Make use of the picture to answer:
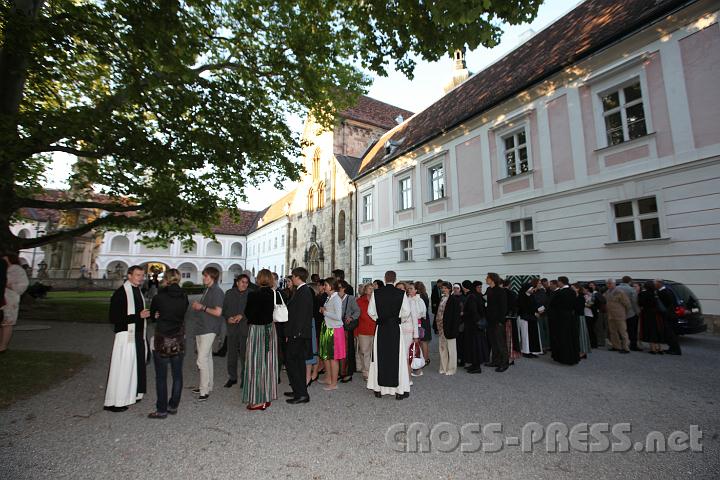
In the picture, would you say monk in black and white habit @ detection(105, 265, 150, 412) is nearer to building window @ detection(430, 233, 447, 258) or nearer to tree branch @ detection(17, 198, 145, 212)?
tree branch @ detection(17, 198, 145, 212)

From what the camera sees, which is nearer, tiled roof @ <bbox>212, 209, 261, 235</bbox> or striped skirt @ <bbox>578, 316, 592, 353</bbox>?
striped skirt @ <bbox>578, 316, 592, 353</bbox>

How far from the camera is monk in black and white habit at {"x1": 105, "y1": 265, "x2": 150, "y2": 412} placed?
4504 mm

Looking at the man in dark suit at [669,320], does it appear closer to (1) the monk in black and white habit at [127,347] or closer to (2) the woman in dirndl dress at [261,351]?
(2) the woman in dirndl dress at [261,351]

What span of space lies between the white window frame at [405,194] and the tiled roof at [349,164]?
23.9 ft

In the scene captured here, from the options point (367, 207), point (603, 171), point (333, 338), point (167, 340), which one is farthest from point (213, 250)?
point (167, 340)

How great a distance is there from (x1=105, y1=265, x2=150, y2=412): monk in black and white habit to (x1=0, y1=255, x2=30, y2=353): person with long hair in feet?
14.0

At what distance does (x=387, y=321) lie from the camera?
5648mm

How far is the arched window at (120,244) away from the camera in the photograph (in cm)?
5260

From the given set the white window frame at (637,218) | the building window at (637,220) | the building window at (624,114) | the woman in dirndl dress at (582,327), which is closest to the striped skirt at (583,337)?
the woman in dirndl dress at (582,327)

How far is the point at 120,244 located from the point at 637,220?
6230 centimetres

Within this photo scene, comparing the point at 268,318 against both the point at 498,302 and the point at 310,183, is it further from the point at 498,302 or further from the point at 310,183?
the point at 310,183

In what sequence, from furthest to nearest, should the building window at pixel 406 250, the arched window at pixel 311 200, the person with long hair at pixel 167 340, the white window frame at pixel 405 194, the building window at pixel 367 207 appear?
the arched window at pixel 311 200 → the building window at pixel 367 207 → the white window frame at pixel 405 194 → the building window at pixel 406 250 → the person with long hair at pixel 167 340

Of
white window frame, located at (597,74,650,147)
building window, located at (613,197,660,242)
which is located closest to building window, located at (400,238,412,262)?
building window, located at (613,197,660,242)

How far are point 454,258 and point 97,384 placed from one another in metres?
13.5
